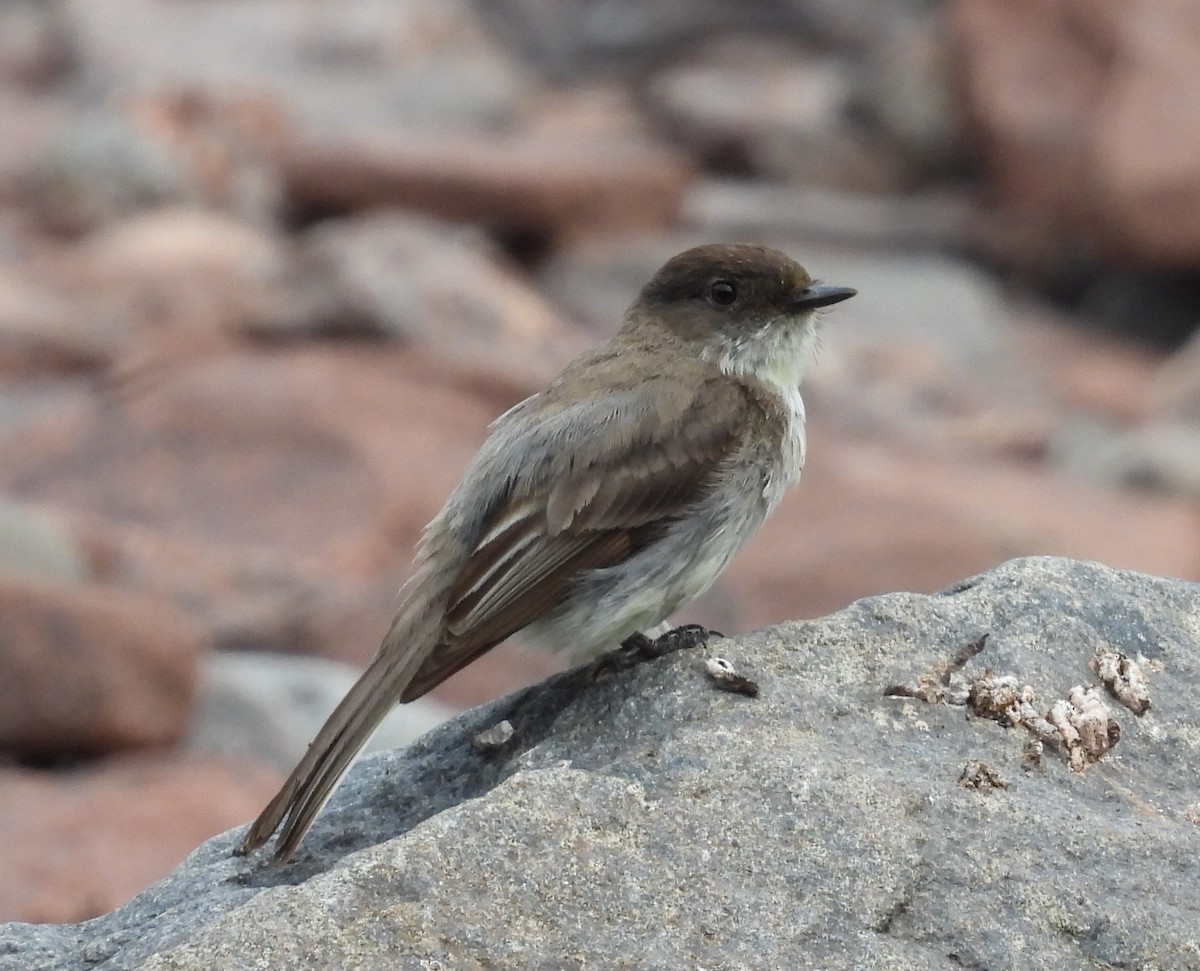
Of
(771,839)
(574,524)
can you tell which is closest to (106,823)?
A: (574,524)

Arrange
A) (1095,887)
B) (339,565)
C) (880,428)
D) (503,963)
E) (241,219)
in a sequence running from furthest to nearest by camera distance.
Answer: (241,219) → (880,428) → (339,565) → (1095,887) → (503,963)

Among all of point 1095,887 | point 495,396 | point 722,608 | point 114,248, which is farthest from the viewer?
point 114,248

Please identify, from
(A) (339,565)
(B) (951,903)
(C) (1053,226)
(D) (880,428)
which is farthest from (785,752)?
(C) (1053,226)

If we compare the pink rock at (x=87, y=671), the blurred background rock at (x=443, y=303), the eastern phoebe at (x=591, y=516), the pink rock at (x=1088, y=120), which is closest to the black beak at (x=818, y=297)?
the eastern phoebe at (x=591, y=516)

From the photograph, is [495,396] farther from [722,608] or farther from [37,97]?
[37,97]

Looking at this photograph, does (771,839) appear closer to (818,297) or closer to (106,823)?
(818,297)

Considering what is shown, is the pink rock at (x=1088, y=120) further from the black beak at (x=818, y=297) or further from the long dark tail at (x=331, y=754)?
the long dark tail at (x=331, y=754)
